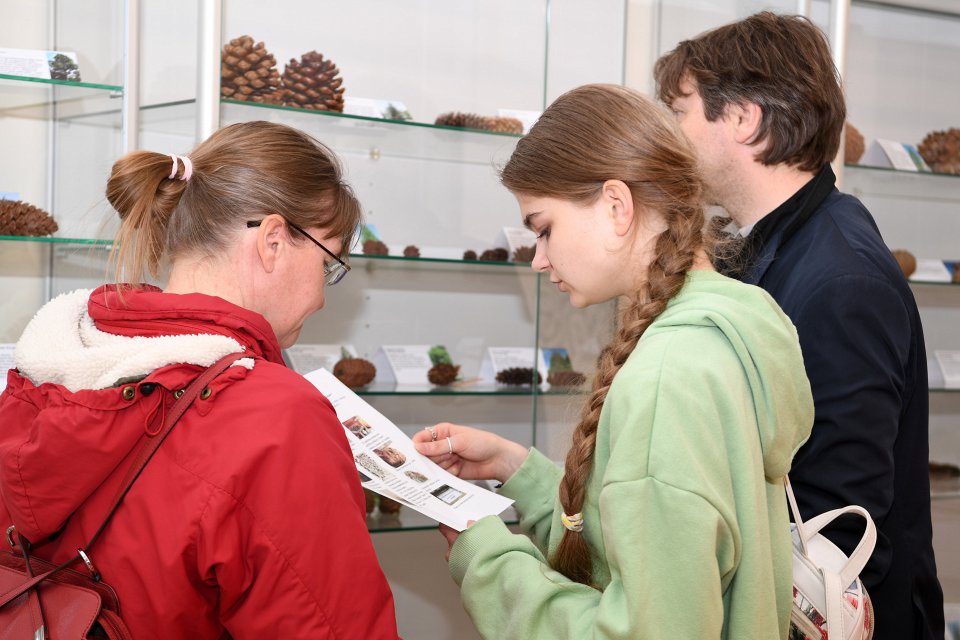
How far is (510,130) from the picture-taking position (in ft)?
9.57

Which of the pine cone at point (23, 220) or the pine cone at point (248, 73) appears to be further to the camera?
the pine cone at point (248, 73)

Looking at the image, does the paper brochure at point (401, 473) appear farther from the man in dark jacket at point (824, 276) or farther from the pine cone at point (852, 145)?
the pine cone at point (852, 145)

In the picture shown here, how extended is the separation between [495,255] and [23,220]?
1378 mm

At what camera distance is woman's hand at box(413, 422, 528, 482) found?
6.21 feet

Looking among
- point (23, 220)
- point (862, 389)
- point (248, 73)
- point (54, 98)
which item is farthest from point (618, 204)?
point (54, 98)

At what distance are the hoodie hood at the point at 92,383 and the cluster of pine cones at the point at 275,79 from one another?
1.31m

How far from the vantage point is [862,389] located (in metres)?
1.59

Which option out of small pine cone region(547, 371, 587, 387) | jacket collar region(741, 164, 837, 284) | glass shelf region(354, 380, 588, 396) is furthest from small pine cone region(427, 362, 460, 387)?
jacket collar region(741, 164, 837, 284)

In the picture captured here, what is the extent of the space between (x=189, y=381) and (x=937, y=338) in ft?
10.7

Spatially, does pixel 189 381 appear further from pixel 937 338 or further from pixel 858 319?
pixel 937 338

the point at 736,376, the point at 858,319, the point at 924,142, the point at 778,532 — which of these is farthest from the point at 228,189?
the point at 924,142

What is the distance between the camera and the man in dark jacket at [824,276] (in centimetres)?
159

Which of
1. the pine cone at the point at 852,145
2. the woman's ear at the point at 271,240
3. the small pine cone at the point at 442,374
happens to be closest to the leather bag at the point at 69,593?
the woman's ear at the point at 271,240

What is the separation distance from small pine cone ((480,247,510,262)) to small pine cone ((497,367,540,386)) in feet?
1.19
